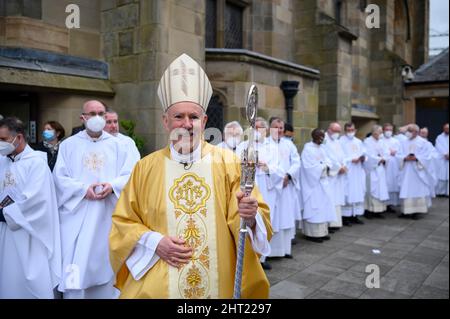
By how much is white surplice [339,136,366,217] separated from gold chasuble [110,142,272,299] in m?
6.53

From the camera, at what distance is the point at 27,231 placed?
3428mm

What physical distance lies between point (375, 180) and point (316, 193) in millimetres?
2735

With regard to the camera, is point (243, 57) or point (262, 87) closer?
point (243, 57)

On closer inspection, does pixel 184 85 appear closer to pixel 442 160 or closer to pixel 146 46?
pixel 146 46

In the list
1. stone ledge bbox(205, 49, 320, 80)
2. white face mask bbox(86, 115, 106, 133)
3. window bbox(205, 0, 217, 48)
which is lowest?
white face mask bbox(86, 115, 106, 133)

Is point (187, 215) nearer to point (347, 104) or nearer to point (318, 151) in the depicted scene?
point (318, 151)

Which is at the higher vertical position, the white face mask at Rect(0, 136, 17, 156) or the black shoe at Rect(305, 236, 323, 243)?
the white face mask at Rect(0, 136, 17, 156)

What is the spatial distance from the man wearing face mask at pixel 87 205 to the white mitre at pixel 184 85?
166cm

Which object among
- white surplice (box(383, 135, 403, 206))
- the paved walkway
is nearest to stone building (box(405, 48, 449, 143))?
white surplice (box(383, 135, 403, 206))

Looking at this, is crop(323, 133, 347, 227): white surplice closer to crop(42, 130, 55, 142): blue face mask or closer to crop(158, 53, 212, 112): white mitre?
crop(42, 130, 55, 142): blue face mask

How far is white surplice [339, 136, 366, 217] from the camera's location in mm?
8320

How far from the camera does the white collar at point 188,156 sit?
7.36ft

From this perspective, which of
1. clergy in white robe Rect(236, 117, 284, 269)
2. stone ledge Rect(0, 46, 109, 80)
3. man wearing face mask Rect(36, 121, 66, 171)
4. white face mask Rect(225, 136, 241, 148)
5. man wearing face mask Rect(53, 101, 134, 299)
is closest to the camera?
man wearing face mask Rect(53, 101, 134, 299)

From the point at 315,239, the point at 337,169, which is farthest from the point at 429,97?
the point at 315,239
